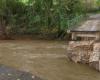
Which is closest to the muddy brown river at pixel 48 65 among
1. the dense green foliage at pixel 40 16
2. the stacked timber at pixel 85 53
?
the stacked timber at pixel 85 53

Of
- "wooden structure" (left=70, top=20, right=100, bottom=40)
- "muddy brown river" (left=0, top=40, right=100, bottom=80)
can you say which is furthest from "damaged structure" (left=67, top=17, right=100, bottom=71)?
"muddy brown river" (left=0, top=40, right=100, bottom=80)

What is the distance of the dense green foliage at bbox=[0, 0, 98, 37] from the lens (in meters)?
24.5

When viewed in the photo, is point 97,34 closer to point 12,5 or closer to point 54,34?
point 54,34

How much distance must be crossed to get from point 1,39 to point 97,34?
13.0 metres

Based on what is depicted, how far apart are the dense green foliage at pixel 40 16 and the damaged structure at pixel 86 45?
9.97 meters

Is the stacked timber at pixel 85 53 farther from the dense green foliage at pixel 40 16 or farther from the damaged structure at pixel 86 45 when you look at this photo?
the dense green foliage at pixel 40 16

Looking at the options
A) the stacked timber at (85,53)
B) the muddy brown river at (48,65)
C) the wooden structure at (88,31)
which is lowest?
the muddy brown river at (48,65)

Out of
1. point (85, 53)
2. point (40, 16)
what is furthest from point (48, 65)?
point (40, 16)

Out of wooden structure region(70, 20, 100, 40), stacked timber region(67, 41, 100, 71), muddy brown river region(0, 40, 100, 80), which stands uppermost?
wooden structure region(70, 20, 100, 40)

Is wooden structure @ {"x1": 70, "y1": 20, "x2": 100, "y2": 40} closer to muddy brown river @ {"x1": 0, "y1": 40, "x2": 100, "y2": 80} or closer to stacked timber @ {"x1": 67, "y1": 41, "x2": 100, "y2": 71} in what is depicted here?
stacked timber @ {"x1": 67, "y1": 41, "x2": 100, "y2": 71}

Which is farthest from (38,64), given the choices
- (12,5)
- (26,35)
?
(12,5)

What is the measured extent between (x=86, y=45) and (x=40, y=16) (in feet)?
47.0

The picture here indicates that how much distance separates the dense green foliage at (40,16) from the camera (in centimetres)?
2445

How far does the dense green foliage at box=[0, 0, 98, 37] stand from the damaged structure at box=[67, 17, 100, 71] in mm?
9974
